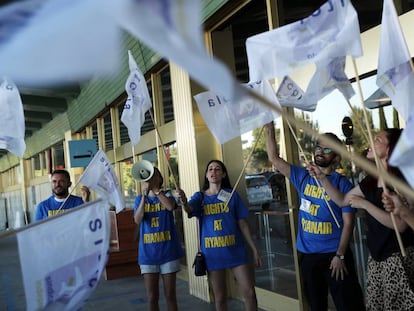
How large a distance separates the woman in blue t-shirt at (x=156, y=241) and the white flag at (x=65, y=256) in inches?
104

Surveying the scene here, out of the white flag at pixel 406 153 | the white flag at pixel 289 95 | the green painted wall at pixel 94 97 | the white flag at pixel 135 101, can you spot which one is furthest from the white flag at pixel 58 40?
the white flag at pixel 135 101

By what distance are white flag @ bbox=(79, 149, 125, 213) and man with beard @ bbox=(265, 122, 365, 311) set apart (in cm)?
191

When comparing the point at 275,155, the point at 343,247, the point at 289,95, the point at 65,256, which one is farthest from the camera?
the point at 275,155

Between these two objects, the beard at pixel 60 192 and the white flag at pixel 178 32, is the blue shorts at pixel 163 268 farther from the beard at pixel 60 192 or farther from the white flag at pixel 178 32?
the white flag at pixel 178 32

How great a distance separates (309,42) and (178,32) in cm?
198

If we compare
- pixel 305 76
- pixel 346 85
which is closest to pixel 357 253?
pixel 305 76

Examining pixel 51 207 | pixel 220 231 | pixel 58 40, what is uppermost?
pixel 58 40

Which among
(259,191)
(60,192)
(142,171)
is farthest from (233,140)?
(60,192)

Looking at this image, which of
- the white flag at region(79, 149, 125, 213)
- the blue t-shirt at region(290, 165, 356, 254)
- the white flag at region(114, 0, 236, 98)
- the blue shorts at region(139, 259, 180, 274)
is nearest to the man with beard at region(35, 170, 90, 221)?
the white flag at region(79, 149, 125, 213)

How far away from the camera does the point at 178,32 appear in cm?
139

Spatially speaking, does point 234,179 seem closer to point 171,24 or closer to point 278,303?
point 278,303

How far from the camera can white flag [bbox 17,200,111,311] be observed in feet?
7.97

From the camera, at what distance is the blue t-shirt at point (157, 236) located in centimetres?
519

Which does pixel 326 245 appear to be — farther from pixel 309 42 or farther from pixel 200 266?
pixel 309 42
